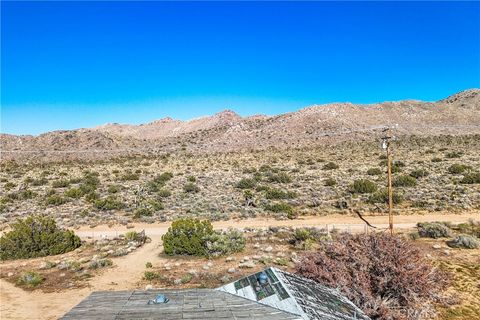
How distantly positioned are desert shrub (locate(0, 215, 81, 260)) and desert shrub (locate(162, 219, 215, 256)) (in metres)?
5.86

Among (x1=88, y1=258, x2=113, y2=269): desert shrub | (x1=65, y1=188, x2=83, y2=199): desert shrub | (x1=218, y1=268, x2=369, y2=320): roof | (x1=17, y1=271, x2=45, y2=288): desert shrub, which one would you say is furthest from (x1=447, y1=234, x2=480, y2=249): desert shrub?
(x1=65, y1=188, x2=83, y2=199): desert shrub

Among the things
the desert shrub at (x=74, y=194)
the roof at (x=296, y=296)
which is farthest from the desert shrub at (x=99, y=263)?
the desert shrub at (x=74, y=194)

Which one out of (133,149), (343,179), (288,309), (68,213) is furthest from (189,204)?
(133,149)

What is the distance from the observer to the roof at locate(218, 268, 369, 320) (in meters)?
7.57

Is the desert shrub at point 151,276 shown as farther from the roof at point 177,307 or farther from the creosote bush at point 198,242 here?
the roof at point 177,307

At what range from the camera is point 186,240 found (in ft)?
63.1

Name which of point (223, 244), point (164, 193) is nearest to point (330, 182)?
point (164, 193)

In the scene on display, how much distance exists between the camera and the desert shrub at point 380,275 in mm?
10391

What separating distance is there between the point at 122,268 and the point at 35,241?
6115mm

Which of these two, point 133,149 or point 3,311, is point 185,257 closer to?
point 3,311

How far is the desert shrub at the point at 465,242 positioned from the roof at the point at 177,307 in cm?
1483

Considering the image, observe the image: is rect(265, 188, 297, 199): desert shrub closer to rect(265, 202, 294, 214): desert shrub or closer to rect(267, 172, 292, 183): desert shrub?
rect(265, 202, 294, 214): desert shrub

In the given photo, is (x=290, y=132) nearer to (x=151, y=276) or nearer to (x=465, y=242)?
(x=465, y=242)

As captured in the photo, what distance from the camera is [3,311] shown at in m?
Result: 13.1
